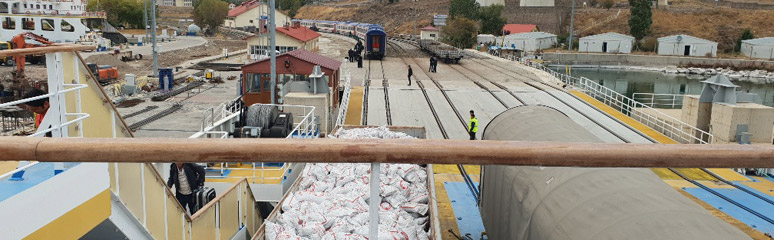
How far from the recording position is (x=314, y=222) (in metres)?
7.70

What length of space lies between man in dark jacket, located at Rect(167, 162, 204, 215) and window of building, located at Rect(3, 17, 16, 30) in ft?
206

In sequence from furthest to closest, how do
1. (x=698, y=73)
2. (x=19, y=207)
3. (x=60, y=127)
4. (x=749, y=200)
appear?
(x=698, y=73) < (x=749, y=200) < (x=60, y=127) < (x=19, y=207)

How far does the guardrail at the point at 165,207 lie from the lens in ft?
16.7

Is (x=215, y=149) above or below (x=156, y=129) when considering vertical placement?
above

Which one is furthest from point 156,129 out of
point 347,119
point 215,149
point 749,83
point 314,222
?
point 749,83

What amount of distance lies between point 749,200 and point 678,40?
2816 inches

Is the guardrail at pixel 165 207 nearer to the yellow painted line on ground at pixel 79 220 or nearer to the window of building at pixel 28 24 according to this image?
the yellow painted line on ground at pixel 79 220

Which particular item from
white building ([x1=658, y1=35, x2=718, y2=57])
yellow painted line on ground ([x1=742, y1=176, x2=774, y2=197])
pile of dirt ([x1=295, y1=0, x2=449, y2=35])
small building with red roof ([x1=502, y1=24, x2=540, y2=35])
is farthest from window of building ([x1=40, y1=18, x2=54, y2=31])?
white building ([x1=658, y1=35, x2=718, y2=57])

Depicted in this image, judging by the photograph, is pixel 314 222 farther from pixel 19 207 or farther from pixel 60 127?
pixel 19 207

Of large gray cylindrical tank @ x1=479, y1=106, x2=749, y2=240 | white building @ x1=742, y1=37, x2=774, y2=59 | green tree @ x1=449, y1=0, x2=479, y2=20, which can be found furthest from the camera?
green tree @ x1=449, y1=0, x2=479, y2=20

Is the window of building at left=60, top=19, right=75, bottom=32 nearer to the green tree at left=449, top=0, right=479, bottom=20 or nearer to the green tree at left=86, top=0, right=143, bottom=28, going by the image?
the green tree at left=86, top=0, right=143, bottom=28

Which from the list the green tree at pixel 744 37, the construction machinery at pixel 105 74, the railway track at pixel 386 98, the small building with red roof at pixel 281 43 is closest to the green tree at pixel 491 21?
the green tree at pixel 744 37

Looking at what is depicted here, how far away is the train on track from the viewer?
52312mm

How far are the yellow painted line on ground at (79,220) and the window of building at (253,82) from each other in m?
18.8
